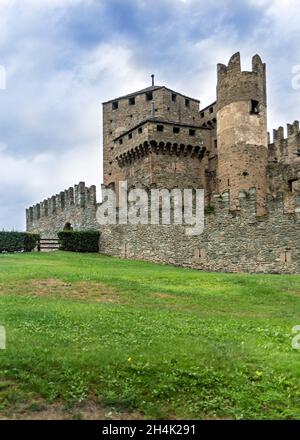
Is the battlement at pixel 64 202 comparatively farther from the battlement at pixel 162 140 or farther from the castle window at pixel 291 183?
the castle window at pixel 291 183

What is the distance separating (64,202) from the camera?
46844 mm

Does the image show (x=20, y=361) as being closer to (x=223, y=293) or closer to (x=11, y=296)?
(x=11, y=296)

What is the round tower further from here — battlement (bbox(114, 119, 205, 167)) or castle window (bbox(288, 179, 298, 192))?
battlement (bbox(114, 119, 205, 167))

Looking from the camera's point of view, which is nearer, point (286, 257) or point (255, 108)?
point (286, 257)

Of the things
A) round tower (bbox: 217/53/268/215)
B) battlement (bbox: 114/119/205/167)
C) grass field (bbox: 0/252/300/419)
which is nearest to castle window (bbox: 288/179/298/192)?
round tower (bbox: 217/53/268/215)

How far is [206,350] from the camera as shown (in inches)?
415

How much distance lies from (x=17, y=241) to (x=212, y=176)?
1567 cm

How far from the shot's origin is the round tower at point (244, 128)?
35938 mm

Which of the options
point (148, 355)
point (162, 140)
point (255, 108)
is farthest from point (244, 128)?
point (148, 355)

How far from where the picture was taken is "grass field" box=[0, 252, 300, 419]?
823 cm

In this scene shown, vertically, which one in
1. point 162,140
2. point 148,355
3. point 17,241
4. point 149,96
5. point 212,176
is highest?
point 149,96

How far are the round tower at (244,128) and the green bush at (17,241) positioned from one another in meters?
13.4

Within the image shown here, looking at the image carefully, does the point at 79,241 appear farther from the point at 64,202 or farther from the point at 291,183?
the point at 291,183

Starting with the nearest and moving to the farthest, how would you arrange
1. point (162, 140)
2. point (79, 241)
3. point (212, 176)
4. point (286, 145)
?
point (79, 241) < point (162, 140) < point (212, 176) < point (286, 145)
